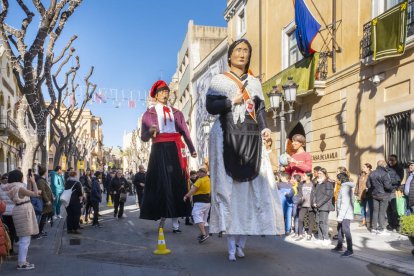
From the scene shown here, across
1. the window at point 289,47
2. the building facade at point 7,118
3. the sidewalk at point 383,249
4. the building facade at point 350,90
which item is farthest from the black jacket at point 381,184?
the building facade at point 7,118

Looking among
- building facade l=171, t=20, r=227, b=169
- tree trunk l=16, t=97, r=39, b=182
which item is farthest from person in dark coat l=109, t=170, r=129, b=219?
building facade l=171, t=20, r=227, b=169

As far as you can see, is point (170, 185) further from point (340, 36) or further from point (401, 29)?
point (340, 36)

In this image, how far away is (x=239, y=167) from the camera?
19.0 feet

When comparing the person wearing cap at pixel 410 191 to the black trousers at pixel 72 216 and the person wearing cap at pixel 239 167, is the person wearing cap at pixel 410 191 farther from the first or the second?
the black trousers at pixel 72 216

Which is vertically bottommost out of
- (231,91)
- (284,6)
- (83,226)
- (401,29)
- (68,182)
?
(83,226)

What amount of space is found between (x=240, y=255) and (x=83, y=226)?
A: 7334 millimetres

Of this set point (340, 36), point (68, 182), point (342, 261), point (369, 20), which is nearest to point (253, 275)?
point (342, 261)

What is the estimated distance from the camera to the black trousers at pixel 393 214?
418 inches

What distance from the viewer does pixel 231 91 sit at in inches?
233

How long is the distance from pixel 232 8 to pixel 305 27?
1197 centimetres

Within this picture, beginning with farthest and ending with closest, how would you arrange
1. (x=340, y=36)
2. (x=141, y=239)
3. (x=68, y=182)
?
(x=340, y=36)
(x=68, y=182)
(x=141, y=239)

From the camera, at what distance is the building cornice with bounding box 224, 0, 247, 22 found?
25.7 meters

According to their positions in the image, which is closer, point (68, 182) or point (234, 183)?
point (234, 183)

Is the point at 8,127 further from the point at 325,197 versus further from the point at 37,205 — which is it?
the point at 325,197
